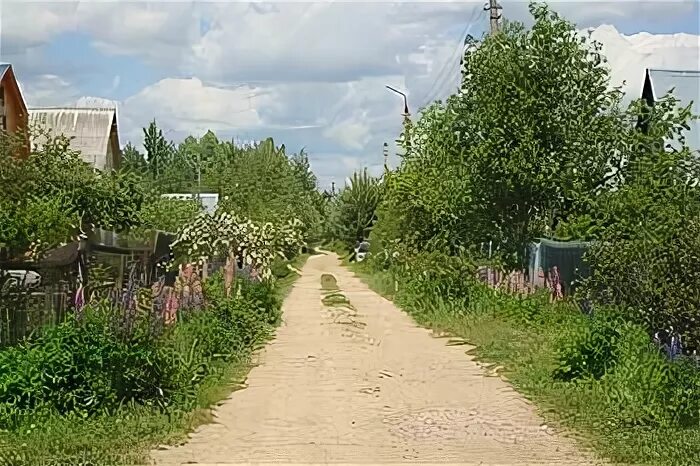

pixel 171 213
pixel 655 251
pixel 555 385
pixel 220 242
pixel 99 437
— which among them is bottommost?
pixel 555 385

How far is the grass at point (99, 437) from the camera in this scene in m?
7.79

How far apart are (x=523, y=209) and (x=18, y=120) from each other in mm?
18112

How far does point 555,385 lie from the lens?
11531 mm

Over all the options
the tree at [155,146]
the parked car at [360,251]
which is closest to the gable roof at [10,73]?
the parked car at [360,251]

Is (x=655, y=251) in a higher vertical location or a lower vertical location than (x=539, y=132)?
lower

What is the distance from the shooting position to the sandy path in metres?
8.45

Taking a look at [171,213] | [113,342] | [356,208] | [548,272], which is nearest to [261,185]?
[171,213]

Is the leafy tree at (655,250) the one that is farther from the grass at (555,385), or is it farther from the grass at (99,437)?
the grass at (99,437)

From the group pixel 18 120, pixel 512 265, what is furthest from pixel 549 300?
pixel 18 120

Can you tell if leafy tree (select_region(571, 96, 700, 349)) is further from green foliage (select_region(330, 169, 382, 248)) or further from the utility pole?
green foliage (select_region(330, 169, 382, 248))

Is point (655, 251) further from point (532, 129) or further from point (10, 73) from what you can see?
point (10, 73)

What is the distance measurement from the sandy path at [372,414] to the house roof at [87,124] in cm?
3329

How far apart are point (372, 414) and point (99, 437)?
3024 mm

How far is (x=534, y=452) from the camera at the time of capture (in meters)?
8.55
